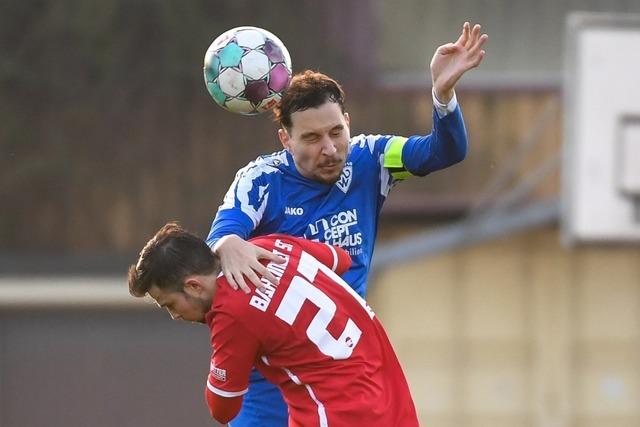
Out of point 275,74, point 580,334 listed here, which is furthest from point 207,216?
point 275,74

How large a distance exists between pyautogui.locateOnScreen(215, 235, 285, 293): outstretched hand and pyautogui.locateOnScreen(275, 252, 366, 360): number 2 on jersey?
0.27 ft

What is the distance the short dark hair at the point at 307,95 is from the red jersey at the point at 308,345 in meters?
0.56

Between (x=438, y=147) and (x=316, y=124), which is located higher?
(x=316, y=124)

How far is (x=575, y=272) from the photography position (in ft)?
46.6

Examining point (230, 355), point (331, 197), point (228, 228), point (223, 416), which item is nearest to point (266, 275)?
point (230, 355)

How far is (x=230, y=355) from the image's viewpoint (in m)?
5.06

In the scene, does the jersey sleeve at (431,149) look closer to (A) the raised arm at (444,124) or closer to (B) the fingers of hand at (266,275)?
(A) the raised arm at (444,124)

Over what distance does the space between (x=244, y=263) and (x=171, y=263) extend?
264 millimetres

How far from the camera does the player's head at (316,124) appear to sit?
543 centimetres

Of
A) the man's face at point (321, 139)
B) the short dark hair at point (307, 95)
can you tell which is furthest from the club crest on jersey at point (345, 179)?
the short dark hair at point (307, 95)

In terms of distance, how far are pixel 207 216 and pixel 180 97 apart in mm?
1241

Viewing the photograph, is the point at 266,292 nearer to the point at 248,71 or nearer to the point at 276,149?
the point at 248,71

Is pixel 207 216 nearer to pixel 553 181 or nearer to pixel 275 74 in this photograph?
pixel 553 181

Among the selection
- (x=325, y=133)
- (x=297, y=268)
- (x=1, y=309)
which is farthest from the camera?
(x=1, y=309)
